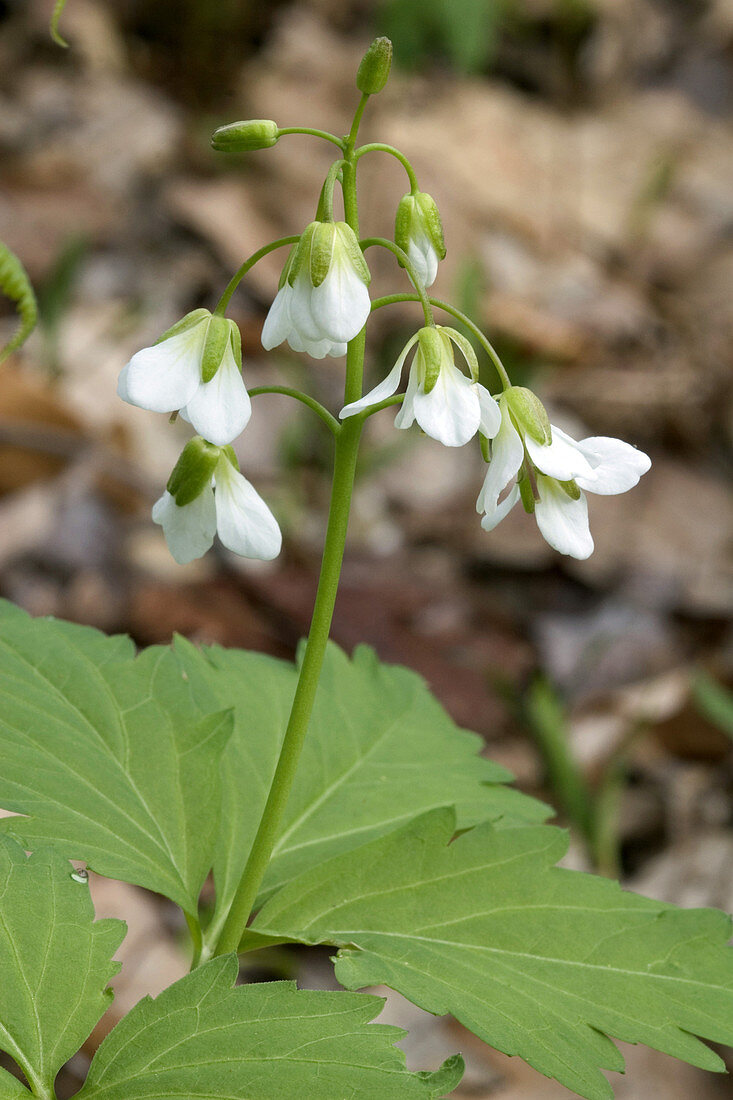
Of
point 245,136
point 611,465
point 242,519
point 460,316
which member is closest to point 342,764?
point 242,519

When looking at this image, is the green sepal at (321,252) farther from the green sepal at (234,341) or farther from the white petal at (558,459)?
the white petal at (558,459)

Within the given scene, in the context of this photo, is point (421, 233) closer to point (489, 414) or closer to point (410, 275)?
point (410, 275)

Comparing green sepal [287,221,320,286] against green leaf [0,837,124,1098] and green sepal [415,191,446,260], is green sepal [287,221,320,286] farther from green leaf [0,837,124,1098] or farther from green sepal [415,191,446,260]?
green leaf [0,837,124,1098]

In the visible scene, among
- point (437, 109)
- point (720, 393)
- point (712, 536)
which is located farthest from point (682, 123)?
point (712, 536)

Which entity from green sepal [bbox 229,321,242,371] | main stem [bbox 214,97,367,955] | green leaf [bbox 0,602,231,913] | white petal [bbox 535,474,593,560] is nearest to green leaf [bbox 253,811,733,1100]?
main stem [bbox 214,97,367,955]

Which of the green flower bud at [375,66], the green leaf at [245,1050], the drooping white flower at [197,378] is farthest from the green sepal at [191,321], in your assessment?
the green leaf at [245,1050]

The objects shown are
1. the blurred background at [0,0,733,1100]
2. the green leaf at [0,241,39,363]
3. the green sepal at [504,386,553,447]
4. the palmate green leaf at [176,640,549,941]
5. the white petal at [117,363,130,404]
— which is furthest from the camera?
the blurred background at [0,0,733,1100]
